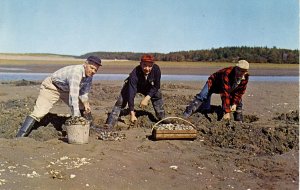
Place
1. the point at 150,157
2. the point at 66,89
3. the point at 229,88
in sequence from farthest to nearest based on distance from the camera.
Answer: the point at 229,88
the point at 66,89
the point at 150,157

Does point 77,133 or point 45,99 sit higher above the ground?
point 45,99

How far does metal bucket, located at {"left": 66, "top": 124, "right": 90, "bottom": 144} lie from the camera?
7.55 meters

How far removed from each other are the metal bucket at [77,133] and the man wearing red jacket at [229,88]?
3.01 m

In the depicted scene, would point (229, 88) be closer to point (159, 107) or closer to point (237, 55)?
point (159, 107)

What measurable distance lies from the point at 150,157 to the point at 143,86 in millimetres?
2334

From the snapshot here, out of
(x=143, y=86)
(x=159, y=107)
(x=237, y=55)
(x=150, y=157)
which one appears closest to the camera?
(x=150, y=157)

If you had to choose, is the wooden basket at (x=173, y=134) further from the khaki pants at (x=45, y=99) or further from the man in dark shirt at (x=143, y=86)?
the khaki pants at (x=45, y=99)

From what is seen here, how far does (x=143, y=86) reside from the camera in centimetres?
913

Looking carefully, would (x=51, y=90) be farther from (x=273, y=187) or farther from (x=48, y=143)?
(x=273, y=187)

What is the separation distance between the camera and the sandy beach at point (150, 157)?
5.89 m

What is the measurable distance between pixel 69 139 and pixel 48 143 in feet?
1.21

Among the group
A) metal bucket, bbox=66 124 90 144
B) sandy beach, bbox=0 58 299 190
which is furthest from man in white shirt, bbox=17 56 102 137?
sandy beach, bbox=0 58 299 190

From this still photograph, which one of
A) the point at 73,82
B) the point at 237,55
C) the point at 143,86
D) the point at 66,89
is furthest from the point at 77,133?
the point at 237,55

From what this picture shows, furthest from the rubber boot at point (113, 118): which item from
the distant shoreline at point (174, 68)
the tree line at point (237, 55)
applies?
the tree line at point (237, 55)
